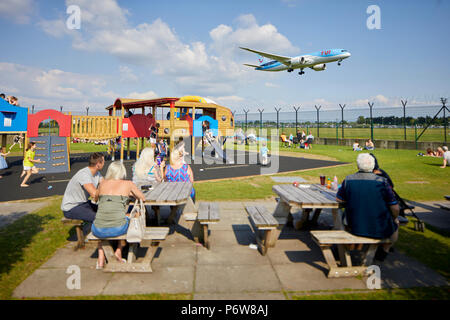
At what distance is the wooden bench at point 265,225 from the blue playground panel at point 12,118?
13.8 metres

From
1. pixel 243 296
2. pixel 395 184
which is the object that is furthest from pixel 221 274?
pixel 395 184

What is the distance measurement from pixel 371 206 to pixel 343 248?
2.15ft

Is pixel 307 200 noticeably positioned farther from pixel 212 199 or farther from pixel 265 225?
pixel 212 199

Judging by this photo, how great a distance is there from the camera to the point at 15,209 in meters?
6.69

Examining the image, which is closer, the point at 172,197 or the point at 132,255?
the point at 132,255

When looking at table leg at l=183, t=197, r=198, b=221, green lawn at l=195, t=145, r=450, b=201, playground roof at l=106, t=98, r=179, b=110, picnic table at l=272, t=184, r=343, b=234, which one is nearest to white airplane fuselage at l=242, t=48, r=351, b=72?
playground roof at l=106, t=98, r=179, b=110

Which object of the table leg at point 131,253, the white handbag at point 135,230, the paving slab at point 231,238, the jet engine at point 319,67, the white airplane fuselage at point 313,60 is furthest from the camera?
the jet engine at point 319,67

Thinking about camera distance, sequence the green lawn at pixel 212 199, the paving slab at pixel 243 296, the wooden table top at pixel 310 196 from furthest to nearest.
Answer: the wooden table top at pixel 310 196, the green lawn at pixel 212 199, the paving slab at pixel 243 296

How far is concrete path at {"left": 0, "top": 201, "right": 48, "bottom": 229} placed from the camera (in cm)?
591

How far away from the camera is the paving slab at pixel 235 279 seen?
327 cm

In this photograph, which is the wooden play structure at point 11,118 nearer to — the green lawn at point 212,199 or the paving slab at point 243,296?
the green lawn at point 212,199

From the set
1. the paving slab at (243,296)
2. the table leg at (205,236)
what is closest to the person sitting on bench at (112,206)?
the table leg at (205,236)

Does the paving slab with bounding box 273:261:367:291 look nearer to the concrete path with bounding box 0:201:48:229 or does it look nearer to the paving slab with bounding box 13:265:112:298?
the paving slab with bounding box 13:265:112:298
